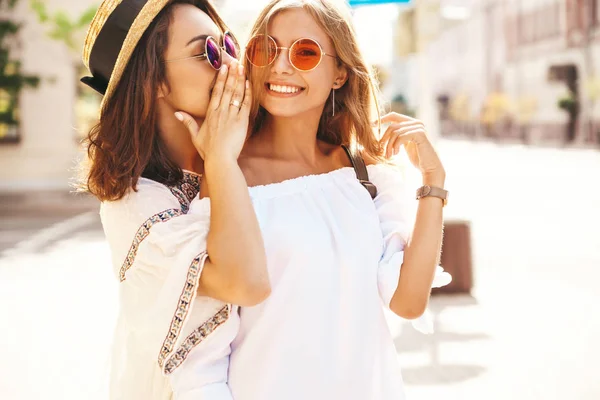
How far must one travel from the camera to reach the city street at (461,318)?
5090 mm

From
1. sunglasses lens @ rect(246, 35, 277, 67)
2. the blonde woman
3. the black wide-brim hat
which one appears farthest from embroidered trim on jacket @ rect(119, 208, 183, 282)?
sunglasses lens @ rect(246, 35, 277, 67)

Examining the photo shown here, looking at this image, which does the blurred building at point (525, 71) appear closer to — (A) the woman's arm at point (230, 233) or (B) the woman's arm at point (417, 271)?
(B) the woman's arm at point (417, 271)

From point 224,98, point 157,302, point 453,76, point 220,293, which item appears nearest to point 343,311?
point 220,293

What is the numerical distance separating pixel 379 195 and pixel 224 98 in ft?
1.88

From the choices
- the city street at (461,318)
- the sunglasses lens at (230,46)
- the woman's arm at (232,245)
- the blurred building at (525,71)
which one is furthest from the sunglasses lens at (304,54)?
the blurred building at (525,71)

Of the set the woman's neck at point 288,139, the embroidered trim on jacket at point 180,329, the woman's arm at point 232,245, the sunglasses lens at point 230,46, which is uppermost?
the sunglasses lens at point 230,46

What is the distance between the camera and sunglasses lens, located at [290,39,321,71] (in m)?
2.16

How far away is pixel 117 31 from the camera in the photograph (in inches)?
82.3

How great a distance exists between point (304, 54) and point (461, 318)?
499 cm

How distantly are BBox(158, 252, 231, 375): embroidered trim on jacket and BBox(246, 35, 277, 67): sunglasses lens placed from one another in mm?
592

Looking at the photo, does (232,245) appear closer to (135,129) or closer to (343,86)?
(135,129)

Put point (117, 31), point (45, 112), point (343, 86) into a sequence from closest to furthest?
point (117, 31)
point (343, 86)
point (45, 112)

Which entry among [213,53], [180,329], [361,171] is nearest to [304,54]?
[213,53]

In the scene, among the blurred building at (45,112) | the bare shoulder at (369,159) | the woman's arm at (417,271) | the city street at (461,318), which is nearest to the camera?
the woman's arm at (417,271)
